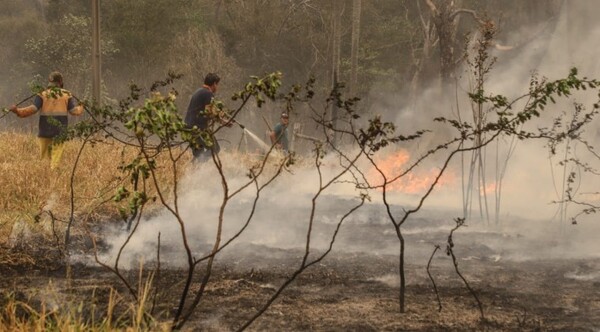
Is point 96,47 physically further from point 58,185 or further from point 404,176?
point 404,176

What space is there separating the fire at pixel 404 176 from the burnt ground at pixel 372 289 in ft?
22.1

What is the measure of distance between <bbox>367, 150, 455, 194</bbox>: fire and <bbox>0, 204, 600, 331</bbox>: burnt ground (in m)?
6.74

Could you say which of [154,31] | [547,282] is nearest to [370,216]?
[547,282]

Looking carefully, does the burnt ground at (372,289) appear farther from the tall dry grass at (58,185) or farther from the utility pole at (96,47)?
the utility pole at (96,47)

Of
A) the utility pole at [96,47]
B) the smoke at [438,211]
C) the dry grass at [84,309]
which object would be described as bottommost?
the dry grass at [84,309]

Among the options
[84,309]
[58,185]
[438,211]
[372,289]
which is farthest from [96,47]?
[372,289]

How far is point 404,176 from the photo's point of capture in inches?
598

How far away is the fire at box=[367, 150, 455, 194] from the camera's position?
14891 millimetres

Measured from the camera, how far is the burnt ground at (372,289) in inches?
201

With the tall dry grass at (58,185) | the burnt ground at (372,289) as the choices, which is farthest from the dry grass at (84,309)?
the tall dry grass at (58,185)

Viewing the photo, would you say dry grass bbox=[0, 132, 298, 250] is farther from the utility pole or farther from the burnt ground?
the utility pole

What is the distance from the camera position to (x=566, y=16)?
607 inches

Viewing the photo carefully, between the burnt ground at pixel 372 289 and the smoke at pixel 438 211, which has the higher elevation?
the smoke at pixel 438 211

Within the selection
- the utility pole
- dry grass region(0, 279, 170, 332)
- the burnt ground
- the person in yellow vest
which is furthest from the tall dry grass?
the utility pole
